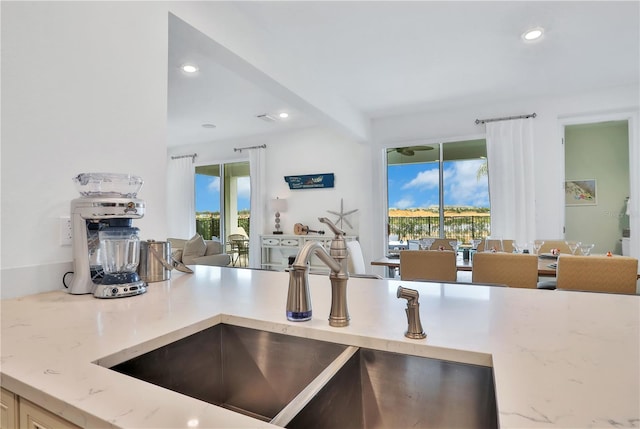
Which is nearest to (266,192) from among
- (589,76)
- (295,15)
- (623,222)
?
(295,15)

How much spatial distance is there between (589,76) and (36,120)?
4712 mm

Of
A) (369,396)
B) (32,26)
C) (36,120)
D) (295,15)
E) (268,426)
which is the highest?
(295,15)

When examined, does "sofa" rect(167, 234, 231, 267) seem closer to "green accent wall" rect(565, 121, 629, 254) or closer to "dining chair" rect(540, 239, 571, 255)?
"dining chair" rect(540, 239, 571, 255)

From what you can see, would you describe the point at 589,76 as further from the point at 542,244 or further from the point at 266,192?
the point at 266,192

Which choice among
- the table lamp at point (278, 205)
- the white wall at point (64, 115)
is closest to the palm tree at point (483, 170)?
the table lamp at point (278, 205)

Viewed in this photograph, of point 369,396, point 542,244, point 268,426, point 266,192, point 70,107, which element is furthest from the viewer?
point 266,192

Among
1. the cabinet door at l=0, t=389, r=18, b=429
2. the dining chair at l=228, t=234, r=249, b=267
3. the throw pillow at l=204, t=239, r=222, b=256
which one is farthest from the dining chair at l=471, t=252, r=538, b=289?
the dining chair at l=228, t=234, r=249, b=267

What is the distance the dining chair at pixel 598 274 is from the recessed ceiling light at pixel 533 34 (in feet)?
5.89

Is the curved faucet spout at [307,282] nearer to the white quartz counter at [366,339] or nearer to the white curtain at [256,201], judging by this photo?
the white quartz counter at [366,339]

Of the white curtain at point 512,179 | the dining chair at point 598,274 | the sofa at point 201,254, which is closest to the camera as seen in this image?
the dining chair at point 598,274

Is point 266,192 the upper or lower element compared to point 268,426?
upper

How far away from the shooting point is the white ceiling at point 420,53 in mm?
2430

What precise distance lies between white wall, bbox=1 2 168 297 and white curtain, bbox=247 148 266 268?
170 inches

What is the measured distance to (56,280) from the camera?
1.28m
